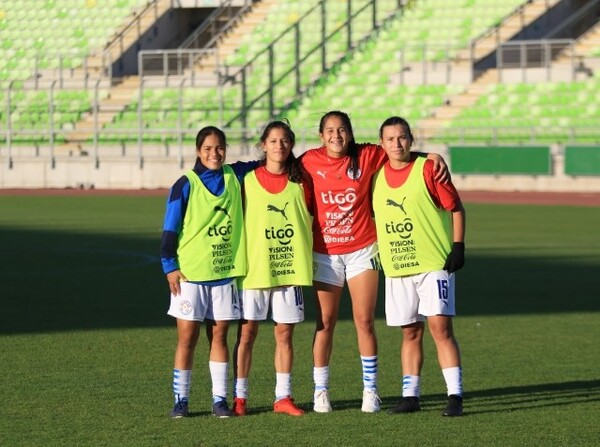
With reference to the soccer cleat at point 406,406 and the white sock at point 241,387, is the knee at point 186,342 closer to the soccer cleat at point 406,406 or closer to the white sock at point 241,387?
A: the white sock at point 241,387

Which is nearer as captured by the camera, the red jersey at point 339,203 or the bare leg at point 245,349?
the bare leg at point 245,349

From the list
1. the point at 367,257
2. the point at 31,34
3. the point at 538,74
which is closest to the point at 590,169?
the point at 538,74

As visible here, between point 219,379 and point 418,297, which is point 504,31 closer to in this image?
point 418,297

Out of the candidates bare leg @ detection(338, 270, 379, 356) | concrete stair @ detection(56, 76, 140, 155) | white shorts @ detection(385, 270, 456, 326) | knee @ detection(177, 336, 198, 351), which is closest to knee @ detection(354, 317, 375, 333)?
bare leg @ detection(338, 270, 379, 356)

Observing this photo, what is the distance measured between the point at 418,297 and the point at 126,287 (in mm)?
7781

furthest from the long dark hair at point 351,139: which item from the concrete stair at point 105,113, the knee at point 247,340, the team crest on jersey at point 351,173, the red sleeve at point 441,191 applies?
the concrete stair at point 105,113

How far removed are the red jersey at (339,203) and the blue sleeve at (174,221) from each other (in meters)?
0.77

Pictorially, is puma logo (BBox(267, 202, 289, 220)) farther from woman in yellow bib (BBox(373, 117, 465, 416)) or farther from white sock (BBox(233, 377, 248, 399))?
white sock (BBox(233, 377, 248, 399))

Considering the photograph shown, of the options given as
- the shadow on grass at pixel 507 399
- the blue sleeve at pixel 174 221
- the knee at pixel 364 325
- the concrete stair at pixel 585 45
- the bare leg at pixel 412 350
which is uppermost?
the concrete stair at pixel 585 45

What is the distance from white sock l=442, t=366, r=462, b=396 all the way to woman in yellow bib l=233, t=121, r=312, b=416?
2.93 ft

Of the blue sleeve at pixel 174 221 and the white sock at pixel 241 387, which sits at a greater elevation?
the blue sleeve at pixel 174 221

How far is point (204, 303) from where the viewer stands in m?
8.38

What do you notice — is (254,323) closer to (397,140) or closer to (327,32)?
(397,140)

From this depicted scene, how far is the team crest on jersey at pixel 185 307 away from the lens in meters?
8.34
